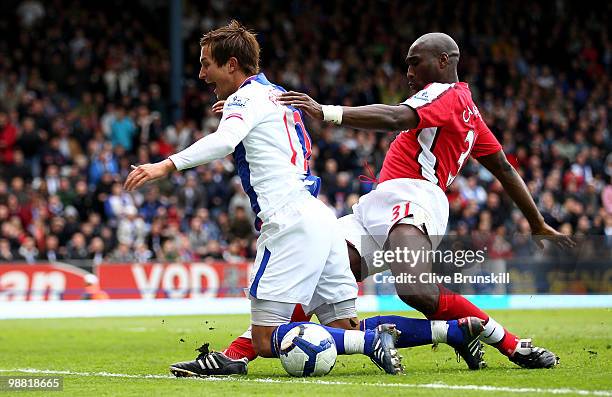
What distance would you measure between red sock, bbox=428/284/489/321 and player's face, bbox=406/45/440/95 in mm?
1505

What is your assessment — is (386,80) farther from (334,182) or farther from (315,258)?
(315,258)

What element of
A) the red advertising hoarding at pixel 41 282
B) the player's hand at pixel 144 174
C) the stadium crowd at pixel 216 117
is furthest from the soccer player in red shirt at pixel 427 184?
the stadium crowd at pixel 216 117

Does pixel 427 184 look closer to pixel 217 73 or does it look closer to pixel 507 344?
pixel 507 344

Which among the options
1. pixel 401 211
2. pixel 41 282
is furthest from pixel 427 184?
pixel 41 282

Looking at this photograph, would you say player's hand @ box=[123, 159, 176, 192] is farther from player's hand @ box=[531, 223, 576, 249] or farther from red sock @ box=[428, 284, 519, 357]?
player's hand @ box=[531, 223, 576, 249]

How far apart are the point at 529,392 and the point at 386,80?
820 inches

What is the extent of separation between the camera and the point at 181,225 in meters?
21.6

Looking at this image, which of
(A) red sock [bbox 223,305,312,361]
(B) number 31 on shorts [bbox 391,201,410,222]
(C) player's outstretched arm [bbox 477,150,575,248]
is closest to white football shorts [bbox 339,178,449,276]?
(B) number 31 on shorts [bbox 391,201,410,222]

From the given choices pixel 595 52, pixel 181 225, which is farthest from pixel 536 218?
pixel 595 52

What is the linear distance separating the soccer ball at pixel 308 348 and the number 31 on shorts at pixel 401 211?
3.40 ft

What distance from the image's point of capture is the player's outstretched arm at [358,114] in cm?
733

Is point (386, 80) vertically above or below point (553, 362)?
above

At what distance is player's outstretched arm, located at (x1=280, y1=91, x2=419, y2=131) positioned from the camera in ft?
24.1

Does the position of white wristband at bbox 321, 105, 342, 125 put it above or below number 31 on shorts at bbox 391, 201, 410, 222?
above
